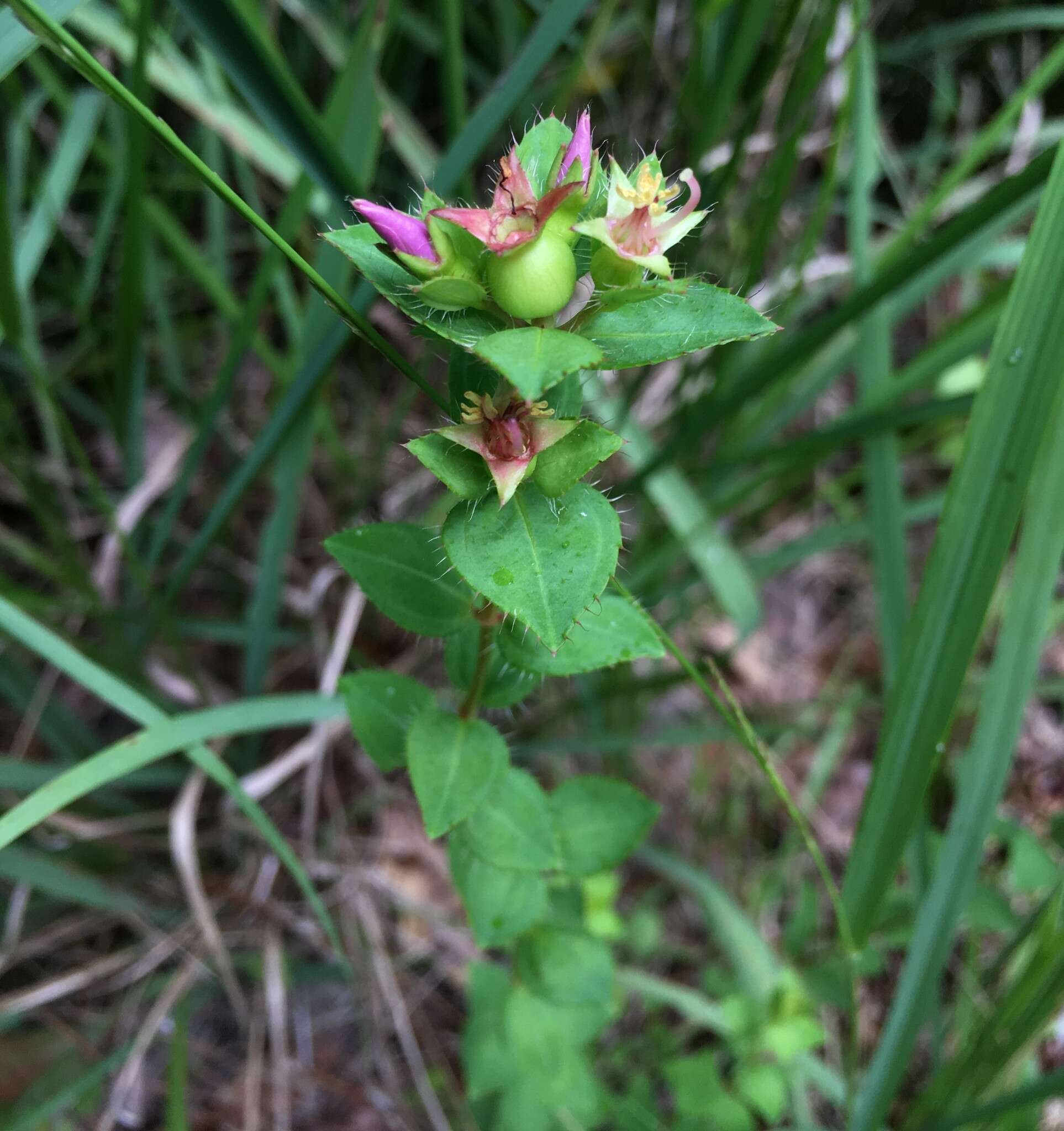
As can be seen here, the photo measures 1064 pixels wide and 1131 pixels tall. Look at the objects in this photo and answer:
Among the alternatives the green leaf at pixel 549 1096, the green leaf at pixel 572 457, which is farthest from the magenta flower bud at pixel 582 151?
the green leaf at pixel 549 1096

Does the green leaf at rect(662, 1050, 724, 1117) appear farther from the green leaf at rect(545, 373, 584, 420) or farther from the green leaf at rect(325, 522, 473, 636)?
the green leaf at rect(545, 373, 584, 420)

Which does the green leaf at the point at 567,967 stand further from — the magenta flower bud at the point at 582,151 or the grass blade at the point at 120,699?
the magenta flower bud at the point at 582,151

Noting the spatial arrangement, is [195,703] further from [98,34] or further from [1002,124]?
[1002,124]

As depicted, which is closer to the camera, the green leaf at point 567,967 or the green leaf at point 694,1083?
the green leaf at point 567,967

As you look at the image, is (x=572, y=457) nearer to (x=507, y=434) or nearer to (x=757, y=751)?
(x=507, y=434)

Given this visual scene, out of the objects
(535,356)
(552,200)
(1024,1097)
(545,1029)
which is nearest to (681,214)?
(552,200)

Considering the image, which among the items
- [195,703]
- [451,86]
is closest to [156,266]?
[451,86]
